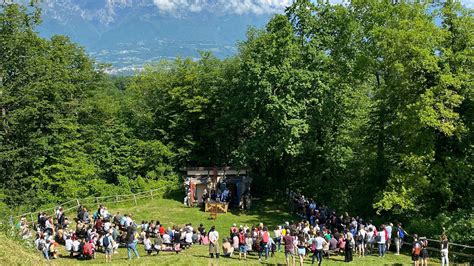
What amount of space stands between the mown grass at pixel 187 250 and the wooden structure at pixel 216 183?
4.12ft

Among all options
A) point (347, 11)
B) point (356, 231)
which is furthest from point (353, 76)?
point (356, 231)

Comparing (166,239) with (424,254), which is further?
(166,239)

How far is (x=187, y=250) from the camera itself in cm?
2286

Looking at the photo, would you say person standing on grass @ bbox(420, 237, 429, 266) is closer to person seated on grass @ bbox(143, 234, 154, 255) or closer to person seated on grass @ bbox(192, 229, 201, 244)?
person seated on grass @ bbox(192, 229, 201, 244)

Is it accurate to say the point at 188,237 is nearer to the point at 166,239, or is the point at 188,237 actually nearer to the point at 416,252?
the point at 166,239

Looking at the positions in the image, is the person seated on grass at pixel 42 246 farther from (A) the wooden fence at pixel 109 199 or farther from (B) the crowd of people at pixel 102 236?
(A) the wooden fence at pixel 109 199

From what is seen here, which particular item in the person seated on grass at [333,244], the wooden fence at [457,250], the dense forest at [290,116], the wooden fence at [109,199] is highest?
the dense forest at [290,116]

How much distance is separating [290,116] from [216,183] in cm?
732

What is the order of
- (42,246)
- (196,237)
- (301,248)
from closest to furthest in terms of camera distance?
(42,246), (301,248), (196,237)

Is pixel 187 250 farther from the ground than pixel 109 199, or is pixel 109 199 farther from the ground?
pixel 109 199

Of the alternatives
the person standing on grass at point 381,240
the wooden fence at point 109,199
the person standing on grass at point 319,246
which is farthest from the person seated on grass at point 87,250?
the person standing on grass at point 381,240

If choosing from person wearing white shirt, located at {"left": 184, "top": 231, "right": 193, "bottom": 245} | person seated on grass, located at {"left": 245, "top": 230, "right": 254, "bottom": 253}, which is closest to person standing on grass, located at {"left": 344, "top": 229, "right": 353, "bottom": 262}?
person seated on grass, located at {"left": 245, "top": 230, "right": 254, "bottom": 253}

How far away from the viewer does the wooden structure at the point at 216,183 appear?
3306cm

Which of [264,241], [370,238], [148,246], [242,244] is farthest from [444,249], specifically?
[148,246]
